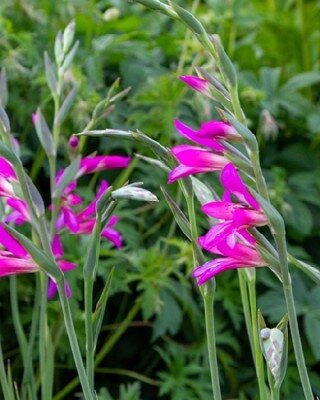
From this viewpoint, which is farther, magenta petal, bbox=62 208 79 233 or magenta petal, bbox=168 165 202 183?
magenta petal, bbox=62 208 79 233

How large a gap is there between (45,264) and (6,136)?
0.18m

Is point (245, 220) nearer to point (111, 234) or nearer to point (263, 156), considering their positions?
point (111, 234)

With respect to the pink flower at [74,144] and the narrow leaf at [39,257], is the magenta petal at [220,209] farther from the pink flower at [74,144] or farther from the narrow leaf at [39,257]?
the pink flower at [74,144]

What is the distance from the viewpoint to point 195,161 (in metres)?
0.91

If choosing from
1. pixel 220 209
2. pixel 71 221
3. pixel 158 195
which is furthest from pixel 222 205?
pixel 158 195

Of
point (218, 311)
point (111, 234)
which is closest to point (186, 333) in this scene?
point (218, 311)

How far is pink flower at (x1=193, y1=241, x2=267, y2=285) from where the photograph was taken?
91 cm

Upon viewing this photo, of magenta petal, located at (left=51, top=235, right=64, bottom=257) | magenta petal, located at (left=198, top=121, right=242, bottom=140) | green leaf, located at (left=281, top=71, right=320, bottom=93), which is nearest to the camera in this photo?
magenta petal, located at (left=198, top=121, right=242, bottom=140)

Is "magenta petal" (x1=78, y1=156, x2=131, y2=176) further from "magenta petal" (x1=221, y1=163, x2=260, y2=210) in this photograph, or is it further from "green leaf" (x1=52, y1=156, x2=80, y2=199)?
"magenta petal" (x1=221, y1=163, x2=260, y2=210)

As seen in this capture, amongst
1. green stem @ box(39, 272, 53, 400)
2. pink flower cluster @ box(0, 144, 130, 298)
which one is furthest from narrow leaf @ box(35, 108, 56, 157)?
green stem @ box(39, 272, 53, 400)

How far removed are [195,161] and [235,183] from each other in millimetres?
46

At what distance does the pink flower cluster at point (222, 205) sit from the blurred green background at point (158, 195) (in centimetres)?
69

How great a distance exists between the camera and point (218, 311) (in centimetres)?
213

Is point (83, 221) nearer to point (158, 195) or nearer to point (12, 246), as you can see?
point (12, 246)
